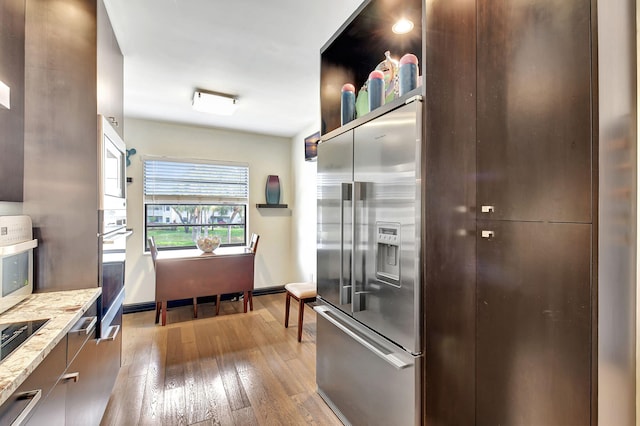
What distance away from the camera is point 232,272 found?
12.0 feet

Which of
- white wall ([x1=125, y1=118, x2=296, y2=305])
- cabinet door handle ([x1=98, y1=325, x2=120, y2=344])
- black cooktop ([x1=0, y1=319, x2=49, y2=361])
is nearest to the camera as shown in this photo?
black cooktop ([x1=0, y1=319, x2=49, y2=361])

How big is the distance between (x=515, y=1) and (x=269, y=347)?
3.00 meters

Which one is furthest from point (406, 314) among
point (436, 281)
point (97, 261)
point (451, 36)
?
point (97, 261)

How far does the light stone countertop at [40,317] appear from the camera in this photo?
2.69 feet

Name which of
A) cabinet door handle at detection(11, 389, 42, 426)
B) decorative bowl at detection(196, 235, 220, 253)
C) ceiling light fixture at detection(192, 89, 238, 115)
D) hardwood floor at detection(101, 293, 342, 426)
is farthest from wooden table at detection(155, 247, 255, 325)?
cabinet door handle at detection(11, 389, 42, 426)

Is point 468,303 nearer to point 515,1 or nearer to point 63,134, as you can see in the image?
point 515,1

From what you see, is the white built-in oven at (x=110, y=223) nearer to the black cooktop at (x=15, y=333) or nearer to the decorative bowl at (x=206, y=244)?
the black cooktop at (x=15, y=333)

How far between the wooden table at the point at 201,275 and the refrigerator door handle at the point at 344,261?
7.21 ft

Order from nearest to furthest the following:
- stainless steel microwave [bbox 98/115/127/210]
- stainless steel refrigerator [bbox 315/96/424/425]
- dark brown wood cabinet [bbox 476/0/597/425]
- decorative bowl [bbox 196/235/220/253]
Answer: dark brown wood cabinet [bbox 476/0/597/425]
stainless steel refrigerator [bbox 315/96/424/425]
stainless steel microwave [bbox 98/115/127/210]
decorative bowl [bbox 196/235/220/253]

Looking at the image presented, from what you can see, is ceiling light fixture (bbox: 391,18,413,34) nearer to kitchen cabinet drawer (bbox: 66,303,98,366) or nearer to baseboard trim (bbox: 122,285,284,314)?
kitchen cabinet drawer (bbox: 66,303,98,366)

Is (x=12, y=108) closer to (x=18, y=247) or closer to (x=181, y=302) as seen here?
(x=18, y=247)

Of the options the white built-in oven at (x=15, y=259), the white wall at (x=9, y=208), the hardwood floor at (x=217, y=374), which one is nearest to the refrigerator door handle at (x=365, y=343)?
the hardwood floor at (x=217, y=374)

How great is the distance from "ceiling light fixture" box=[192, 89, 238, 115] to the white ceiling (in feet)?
0.23

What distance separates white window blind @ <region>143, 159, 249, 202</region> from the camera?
12.8 ft
